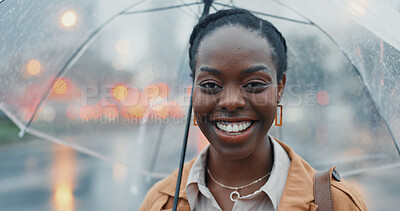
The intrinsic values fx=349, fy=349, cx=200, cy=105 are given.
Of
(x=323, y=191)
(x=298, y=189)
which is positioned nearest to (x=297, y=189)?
(x=298, y=189)

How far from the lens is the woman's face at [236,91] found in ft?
4.89

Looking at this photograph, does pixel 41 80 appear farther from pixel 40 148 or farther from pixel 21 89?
pixel 40 148

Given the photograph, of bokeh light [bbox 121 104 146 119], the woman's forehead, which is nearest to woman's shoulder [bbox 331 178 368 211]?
the woman's forehead

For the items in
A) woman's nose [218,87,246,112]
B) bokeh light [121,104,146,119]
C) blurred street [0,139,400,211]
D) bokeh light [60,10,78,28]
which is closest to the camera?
woman's nose [218,87,246,112]

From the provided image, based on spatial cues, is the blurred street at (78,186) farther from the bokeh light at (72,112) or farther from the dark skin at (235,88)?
the dark skin at (235,88)

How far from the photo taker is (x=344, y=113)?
247 centimetres

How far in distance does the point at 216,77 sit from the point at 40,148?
11.9 metres

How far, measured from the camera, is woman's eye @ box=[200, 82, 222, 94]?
60.3 inches

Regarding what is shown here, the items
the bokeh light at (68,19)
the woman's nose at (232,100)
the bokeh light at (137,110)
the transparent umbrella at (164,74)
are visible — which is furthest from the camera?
the bokeh light at (137,110)

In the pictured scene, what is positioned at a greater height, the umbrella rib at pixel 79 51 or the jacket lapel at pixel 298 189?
the umbrella rib at pixel 79 51

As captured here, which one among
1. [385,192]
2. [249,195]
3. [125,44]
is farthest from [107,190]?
[249,195]

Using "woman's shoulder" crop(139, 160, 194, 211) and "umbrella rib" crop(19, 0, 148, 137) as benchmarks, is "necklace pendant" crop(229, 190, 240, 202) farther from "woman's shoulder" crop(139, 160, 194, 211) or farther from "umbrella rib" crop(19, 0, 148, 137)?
"umbrella rib" crop(19, 0, 148, 137)

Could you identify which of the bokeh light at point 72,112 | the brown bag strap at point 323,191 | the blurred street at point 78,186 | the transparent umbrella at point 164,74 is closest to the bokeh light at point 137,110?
the transparent umbrella at point 164,74

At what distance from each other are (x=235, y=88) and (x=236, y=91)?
14 mm
